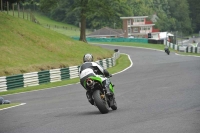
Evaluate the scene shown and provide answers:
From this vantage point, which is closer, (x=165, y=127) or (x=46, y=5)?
(x=165, y=127)

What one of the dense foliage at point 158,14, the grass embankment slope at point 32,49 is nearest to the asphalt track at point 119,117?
the grass embankment slope at point 32,49

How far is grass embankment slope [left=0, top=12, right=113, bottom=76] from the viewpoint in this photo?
114ft

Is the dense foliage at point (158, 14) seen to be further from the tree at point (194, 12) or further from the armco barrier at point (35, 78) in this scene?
the armco barrier at point (35, 78)

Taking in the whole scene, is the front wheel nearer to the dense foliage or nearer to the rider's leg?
the rider's leg

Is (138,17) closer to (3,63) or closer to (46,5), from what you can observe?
(46,5)

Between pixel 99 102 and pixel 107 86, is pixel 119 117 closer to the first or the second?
pixel 99 102

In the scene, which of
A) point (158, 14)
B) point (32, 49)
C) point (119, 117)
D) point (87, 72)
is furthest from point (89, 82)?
point (158, 14)

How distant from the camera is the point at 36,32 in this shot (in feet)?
153

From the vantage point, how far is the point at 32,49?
4094 centimetres

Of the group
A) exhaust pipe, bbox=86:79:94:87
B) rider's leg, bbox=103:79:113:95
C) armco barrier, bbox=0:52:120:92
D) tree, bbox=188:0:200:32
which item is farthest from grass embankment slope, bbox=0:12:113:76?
tree, bbox=188:0:200:32

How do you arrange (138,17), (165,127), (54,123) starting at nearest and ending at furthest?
(165,127)
(54,123)
(138,17)

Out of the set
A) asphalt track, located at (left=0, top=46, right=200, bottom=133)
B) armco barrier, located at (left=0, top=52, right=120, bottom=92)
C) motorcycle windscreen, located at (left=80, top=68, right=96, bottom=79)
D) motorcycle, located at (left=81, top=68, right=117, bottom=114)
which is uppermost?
motorcycle windscreen, located at (left=80, top=68, right=96, bottom=79)

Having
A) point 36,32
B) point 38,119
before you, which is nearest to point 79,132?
point 38,119

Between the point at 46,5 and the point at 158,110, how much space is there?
48.0 m
